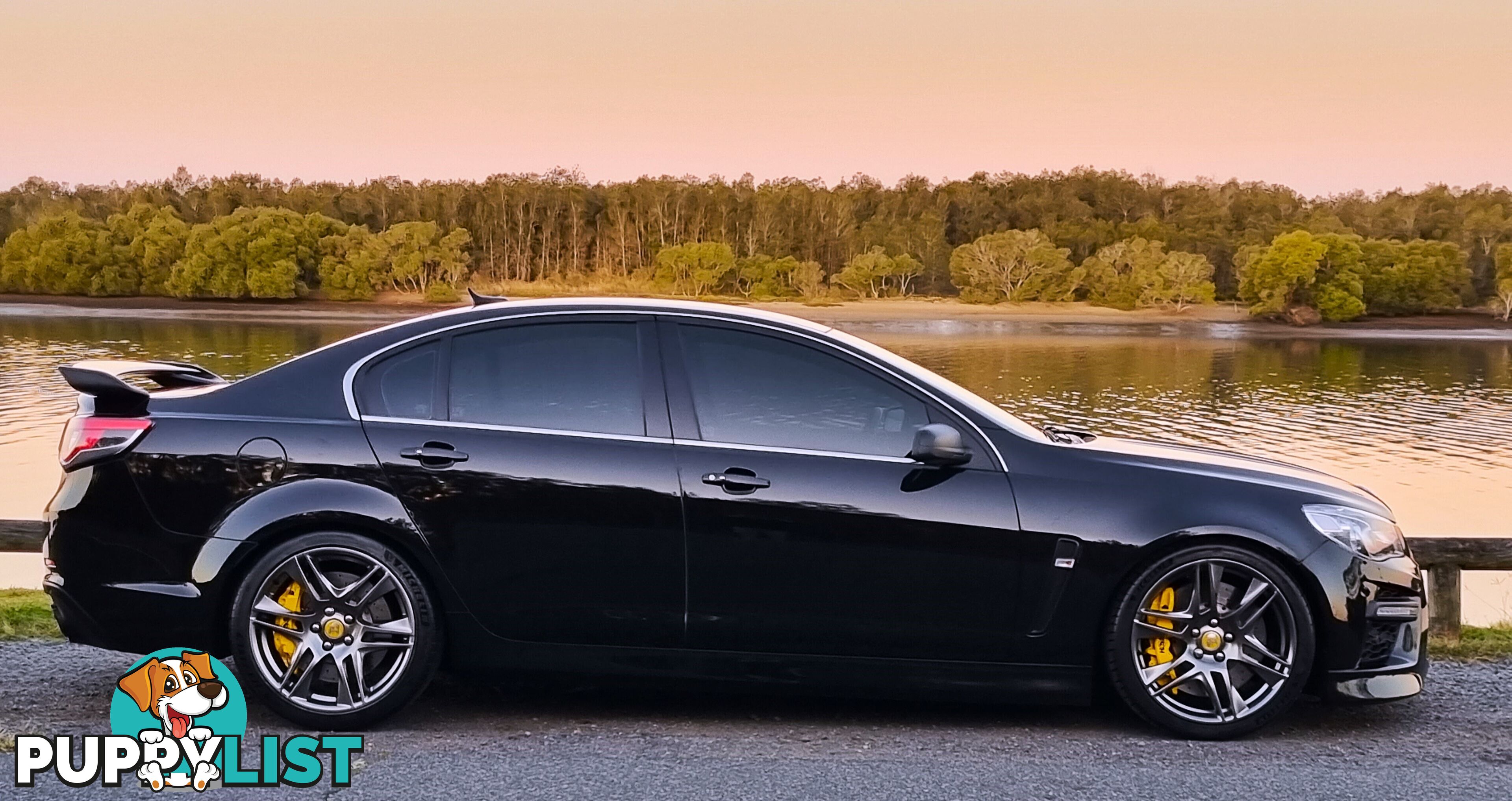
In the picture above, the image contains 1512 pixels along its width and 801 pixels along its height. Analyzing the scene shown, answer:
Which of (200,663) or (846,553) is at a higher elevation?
(846,553)

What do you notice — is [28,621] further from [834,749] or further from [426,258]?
[426,258]

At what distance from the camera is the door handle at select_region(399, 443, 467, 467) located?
14.7ft

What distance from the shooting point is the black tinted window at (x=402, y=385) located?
4598 mm

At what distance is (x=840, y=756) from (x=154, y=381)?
10.2 feet

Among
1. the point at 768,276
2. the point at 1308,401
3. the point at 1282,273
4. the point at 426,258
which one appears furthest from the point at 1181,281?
the point at 426,258

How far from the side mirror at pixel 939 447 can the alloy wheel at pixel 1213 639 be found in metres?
0.86

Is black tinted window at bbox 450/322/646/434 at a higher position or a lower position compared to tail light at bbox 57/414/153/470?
higher

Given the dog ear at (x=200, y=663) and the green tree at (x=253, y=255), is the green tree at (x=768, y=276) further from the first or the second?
the dog ear at (x=200, y=663)

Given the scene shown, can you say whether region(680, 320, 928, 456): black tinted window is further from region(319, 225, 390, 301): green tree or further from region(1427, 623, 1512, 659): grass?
region(319, 225, 390, 301): green tree

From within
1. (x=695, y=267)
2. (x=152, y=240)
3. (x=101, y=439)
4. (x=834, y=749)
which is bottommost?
(x=834, y=749)

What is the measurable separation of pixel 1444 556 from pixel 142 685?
5531 millimetres

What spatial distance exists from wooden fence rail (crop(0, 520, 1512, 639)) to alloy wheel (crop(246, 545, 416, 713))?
1.96 metres

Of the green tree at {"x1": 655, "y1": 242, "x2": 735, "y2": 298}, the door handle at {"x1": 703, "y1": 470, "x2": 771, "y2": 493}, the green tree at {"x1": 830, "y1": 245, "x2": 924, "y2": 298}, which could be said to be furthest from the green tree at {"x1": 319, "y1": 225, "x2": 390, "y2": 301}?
the door handle at {"x1": 703, "y1": 470, "x2": 771, "y2": 493}

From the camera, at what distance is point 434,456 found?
14.8ft
